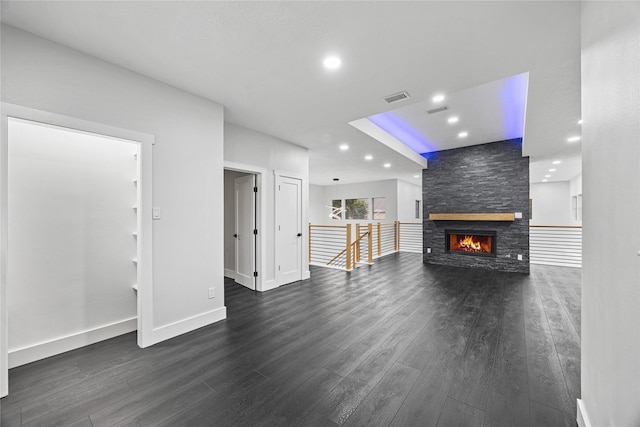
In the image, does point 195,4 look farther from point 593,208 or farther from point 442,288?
point 442,288

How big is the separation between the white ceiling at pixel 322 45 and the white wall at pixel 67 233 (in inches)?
37.1

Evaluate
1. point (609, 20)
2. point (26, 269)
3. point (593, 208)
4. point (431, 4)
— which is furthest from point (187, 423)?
point (431, 4)

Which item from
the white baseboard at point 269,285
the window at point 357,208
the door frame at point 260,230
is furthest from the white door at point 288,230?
the window at point 357,208

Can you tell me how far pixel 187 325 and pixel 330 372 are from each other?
175 centimetres

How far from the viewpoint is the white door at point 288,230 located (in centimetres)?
466

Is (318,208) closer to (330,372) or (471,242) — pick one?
(471,242)

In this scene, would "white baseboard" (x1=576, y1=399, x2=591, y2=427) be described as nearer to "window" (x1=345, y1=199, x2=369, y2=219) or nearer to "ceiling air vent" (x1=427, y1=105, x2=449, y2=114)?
"ceiling air vent" (x1=427, y1=105, x2=449, y2=114)

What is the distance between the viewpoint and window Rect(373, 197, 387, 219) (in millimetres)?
10453

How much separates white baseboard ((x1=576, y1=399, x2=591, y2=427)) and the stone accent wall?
4879 millimetres

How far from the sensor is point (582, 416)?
1.46 m

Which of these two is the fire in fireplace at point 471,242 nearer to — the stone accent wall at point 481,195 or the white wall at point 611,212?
the stone accent wall at point 481,195

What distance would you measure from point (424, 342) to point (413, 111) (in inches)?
132

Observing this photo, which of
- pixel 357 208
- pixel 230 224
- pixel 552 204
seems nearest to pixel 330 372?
pixel 230 224

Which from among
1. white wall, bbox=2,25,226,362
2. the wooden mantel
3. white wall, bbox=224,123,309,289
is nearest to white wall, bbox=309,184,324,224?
the wooden mantel
